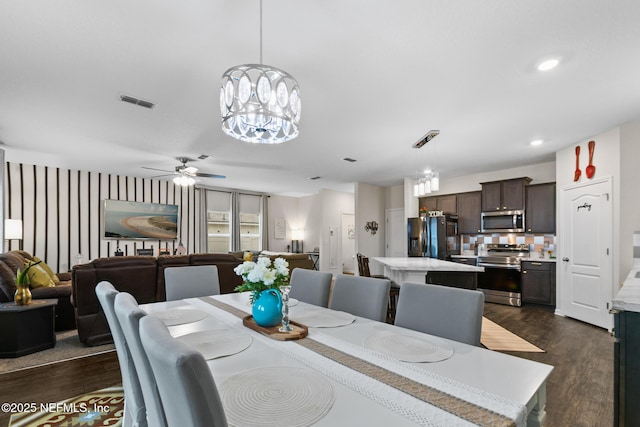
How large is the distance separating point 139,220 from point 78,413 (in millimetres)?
6093

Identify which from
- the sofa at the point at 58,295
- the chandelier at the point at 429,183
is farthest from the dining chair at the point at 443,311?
the sofa at the point at 58,295

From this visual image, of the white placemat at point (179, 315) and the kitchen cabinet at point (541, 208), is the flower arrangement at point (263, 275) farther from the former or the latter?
the kitchen cabinet at point (541, 208)

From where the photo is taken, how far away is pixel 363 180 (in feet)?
24.4

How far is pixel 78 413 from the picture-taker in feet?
6.82

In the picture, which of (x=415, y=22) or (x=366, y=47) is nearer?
(x=415, y=22)

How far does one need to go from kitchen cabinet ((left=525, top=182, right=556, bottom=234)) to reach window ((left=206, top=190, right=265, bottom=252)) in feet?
22.9

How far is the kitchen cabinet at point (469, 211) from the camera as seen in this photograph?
253 inches

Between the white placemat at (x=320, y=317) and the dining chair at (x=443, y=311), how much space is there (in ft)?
1.04

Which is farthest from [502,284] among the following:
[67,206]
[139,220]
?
[67,206]

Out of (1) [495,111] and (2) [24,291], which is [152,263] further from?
(1) [495,111]

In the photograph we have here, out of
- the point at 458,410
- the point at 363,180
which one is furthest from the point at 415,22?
the point at 363,180

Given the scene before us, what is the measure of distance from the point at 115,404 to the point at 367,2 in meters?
3.22

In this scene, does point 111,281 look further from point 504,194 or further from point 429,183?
point 504,194

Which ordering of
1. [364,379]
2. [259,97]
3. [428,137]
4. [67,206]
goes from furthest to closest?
[67,206]
[428,137]
[259,97]
[364,379]
